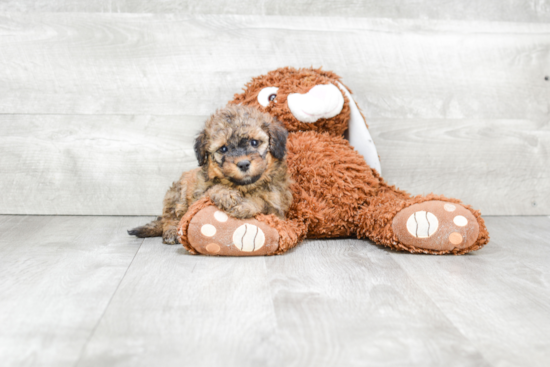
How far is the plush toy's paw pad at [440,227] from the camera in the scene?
1431 millimetres

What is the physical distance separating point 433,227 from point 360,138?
49cm

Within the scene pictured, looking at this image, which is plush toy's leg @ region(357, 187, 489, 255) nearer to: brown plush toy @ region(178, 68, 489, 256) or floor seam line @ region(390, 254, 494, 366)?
brown plush toy @ region(178, 68, 489, 256)

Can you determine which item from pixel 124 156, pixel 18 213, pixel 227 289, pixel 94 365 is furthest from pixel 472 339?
pixel 18 213

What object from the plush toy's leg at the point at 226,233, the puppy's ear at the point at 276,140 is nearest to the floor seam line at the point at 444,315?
the plush toy's leg at the point at 226,233

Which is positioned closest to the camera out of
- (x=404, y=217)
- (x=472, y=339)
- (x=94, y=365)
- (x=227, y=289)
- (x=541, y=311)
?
(x=94, y=365)

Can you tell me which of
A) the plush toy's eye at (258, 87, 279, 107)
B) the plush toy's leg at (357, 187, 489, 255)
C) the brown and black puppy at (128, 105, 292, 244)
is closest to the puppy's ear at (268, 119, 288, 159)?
the brown and black puppy at (128, 105, 292, 244)

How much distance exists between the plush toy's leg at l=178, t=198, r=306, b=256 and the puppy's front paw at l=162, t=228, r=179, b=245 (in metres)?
0.18

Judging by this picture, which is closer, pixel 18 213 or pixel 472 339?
pixel 472 339

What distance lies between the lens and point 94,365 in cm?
82

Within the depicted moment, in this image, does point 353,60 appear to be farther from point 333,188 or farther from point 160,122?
point 160,122

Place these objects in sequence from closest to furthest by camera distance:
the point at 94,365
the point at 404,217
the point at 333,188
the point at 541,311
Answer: the point at 94,365 → the point at 541,311 → the point at 404,217 → the point at 333,188

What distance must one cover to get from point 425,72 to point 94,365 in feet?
5.85

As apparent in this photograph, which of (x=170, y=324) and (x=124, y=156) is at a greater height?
(x=124, y=156)

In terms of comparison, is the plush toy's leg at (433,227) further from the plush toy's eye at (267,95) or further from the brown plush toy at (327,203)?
the plush toy's eye at (267,95)
